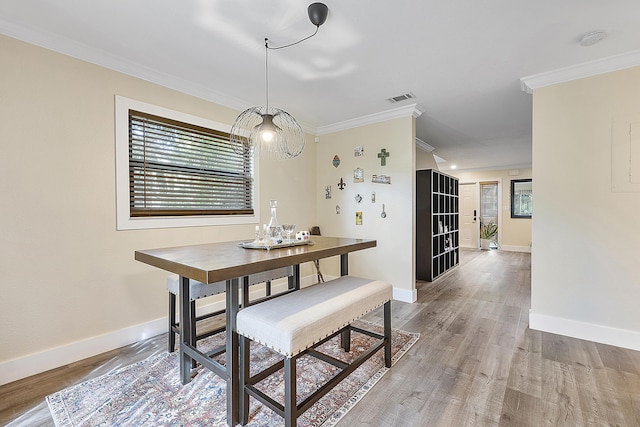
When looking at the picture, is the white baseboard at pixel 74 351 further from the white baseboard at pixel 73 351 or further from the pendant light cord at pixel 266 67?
the pendant light cord at pixel 266 67

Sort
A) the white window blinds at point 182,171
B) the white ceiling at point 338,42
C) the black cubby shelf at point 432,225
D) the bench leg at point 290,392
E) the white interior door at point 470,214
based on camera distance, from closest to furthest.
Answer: the bench leg at point 290,392
the white ceiling at point 338,42
the white window blinds at point 182,171
the black cubby shelf at point 432,225
the white interior door at point 470,214

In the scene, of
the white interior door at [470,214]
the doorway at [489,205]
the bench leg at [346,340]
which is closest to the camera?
the bench leg at [346,340]

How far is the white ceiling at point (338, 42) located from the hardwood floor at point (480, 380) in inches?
92.3

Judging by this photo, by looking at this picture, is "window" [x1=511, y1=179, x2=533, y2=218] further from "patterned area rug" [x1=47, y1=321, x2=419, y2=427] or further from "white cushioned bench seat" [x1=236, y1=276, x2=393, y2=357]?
"white cushioned bench seat" [x1=236, y1=276, x2=393, y2=357]

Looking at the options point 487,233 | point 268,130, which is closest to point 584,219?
point 268,130

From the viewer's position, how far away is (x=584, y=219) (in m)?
2.49

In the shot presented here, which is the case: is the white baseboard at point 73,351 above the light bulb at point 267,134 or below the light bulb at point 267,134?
below

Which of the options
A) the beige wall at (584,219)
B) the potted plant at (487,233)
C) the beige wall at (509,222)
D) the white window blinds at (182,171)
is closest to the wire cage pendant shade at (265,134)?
the white window blinds at (182,171)

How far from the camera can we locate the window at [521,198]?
7595 mm

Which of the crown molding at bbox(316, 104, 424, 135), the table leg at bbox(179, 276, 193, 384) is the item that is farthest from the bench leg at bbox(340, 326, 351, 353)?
the crown molding at bbox(316, 104, 424, 135)

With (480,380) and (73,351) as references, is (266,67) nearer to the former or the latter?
(73,351)

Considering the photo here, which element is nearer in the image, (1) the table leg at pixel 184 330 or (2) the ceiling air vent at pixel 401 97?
(1) the table leg at pixel 184 330

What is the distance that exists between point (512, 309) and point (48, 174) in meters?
4.52

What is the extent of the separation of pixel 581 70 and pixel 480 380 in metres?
2.69
